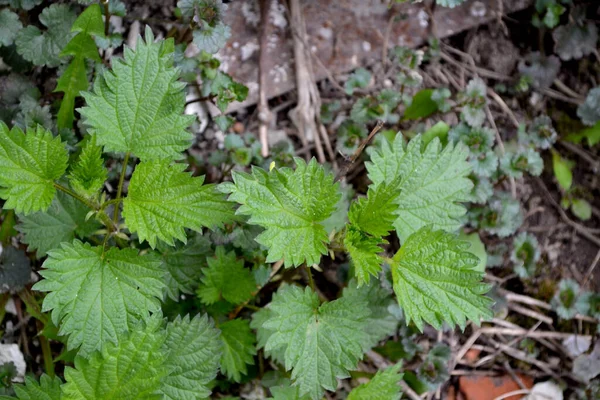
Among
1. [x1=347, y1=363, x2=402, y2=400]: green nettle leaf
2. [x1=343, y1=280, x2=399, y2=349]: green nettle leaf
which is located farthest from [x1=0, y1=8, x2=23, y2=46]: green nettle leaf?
[x1=347, y1=363, x2=402, y2=400]: green nettle leaf

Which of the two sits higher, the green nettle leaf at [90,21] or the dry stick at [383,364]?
the green nettle leaf at [90,21]

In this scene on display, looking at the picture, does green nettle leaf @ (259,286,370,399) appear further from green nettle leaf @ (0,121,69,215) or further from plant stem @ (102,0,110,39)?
plant stem @ (102,0,110,39)

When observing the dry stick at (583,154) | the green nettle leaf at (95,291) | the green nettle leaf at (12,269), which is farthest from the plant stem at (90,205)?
the dry stick at (583,154)

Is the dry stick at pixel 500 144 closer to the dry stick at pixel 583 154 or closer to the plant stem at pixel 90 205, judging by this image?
the dry stick at pixel 583 154

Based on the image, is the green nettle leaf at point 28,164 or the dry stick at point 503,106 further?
the dry stick at point 503,106

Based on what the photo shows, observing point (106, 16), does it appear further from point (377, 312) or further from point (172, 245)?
point (377, 312)

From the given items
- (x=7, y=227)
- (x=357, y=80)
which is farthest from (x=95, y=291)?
(x=357, y=80)

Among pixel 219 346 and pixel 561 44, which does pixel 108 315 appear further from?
pixel 561 44
